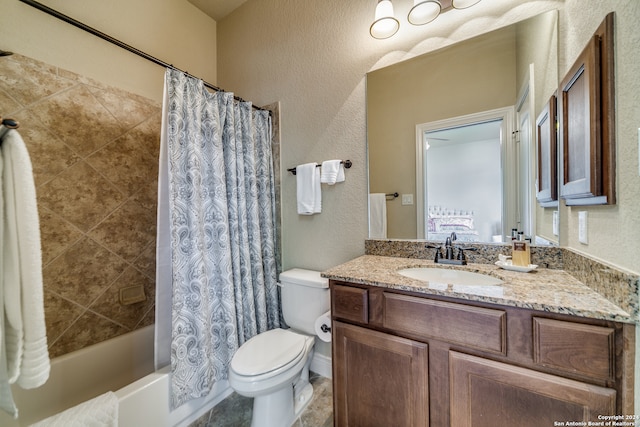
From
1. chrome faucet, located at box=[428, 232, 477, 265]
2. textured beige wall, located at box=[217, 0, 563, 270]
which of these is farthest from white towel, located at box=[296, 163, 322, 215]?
chrome faucet, located at box=[428, 232, 477, 265]

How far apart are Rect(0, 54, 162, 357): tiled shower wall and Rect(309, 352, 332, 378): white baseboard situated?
1.24 m

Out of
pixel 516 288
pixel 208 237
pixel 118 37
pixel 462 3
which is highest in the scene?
pixel 118 37

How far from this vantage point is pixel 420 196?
4.83ft

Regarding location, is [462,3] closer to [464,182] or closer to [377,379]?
[464,182]

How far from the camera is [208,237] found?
4.79 feet

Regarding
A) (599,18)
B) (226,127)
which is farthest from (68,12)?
(599,18)

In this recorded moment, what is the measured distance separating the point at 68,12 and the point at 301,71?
1.42 m

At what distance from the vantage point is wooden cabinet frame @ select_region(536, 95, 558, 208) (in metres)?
1.09

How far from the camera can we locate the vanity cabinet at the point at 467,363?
690 mm

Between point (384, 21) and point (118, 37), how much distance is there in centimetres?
176

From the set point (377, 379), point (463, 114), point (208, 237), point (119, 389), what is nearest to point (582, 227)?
point (463, 114)

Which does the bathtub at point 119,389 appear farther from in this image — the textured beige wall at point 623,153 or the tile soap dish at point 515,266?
the textured beige wall at point 623,153

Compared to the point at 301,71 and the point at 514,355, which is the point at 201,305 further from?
the point at 301,71

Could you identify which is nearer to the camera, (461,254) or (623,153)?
(623,153)
